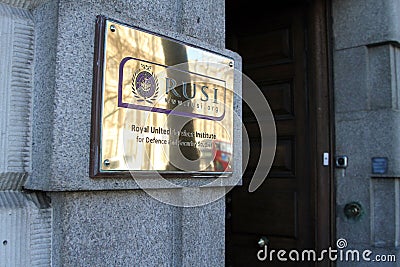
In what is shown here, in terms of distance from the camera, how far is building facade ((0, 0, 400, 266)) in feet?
4.80

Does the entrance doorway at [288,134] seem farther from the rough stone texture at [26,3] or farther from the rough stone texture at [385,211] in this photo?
the rough stone texture at [26,3]

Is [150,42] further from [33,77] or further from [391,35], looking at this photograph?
[391,35]

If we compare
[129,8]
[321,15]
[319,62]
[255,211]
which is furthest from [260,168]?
[129,8]

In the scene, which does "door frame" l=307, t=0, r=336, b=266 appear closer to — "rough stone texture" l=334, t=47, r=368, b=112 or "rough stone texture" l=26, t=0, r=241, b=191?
"rough stone texture" l=334, t=47, r=368, b=112

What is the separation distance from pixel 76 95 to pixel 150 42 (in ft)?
1.38

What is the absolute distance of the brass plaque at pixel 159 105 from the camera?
1562 mm

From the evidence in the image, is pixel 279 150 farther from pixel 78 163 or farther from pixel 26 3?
pixel 26 3

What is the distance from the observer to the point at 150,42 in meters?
1.73

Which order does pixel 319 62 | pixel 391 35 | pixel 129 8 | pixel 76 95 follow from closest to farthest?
pixel 76 95 → pixel 129 8 → pixel 391 35 → pixel 319 62

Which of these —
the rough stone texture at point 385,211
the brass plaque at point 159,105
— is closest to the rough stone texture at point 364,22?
the rough stone texture at point 385,211

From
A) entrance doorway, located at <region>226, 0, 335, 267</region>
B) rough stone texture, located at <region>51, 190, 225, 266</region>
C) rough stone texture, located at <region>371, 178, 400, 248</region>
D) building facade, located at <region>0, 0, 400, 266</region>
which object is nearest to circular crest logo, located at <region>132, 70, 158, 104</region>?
building facade, located at <region>0, 0, 400, 266</region>

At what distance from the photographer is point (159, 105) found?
172 cm

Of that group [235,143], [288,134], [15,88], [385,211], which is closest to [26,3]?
[15,88]

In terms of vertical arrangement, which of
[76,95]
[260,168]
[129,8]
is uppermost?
[129,8]
